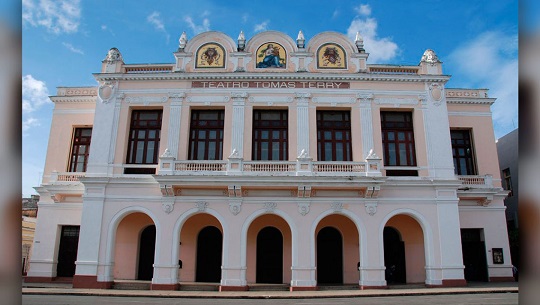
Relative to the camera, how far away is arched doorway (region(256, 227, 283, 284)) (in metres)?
19.3

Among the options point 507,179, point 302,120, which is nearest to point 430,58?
point 302,120

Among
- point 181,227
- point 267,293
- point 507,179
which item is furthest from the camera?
point 507,179

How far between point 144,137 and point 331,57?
10.3m

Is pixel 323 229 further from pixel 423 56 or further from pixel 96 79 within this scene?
pixel 96 79

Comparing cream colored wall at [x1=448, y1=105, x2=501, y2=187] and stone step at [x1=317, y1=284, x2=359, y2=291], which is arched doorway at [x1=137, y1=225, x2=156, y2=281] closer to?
stone step at [x1=317, y1=284, x2=359, y2=291]

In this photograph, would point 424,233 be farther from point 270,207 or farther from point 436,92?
point 270,207

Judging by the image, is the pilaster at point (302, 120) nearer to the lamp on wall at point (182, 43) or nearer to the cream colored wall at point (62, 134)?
the lamp on wall at point (182, 43)

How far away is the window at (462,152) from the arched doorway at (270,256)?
10.5m

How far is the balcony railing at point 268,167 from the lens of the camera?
59.5ft

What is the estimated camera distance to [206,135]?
790 inches

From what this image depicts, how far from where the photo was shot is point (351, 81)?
20.1 meters

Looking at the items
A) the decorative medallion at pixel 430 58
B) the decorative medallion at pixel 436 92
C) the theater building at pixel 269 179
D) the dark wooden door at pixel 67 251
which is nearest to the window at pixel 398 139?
the theater building at pixel 269 179

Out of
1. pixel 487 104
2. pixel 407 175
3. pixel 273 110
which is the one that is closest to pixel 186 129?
pixel 273 110

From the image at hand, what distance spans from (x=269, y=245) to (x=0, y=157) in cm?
1878
